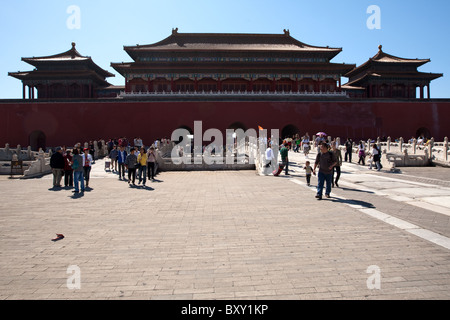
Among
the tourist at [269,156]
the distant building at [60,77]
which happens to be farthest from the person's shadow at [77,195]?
the distant building at [60,77]

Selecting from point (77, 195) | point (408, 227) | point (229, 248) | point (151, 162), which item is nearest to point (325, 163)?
point (408, 227)

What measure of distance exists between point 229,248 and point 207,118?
24556 millimetres

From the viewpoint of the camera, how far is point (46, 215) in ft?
20.6

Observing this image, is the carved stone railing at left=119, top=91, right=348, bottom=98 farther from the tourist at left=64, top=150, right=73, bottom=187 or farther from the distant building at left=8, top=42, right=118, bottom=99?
the tourist at left=64, top=150, right=73, bottom=187

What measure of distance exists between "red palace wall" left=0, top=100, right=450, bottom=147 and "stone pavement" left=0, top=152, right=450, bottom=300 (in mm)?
20921

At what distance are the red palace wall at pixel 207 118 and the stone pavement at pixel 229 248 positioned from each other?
20921mm

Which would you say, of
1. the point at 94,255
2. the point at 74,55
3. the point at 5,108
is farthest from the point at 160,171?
the point at 74,55

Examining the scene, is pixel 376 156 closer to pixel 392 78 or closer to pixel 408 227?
pixel 408 227

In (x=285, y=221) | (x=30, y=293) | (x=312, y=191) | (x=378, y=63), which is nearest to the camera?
(x=30, y=293)

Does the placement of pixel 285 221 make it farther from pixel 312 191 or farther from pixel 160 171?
pixel 160 171

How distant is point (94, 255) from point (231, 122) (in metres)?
24.9

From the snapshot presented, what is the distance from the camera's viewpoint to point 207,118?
28.3 meters

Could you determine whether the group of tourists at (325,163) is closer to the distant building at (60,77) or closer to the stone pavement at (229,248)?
the stone pavement at (229,248)

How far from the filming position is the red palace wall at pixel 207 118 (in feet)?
91.5
